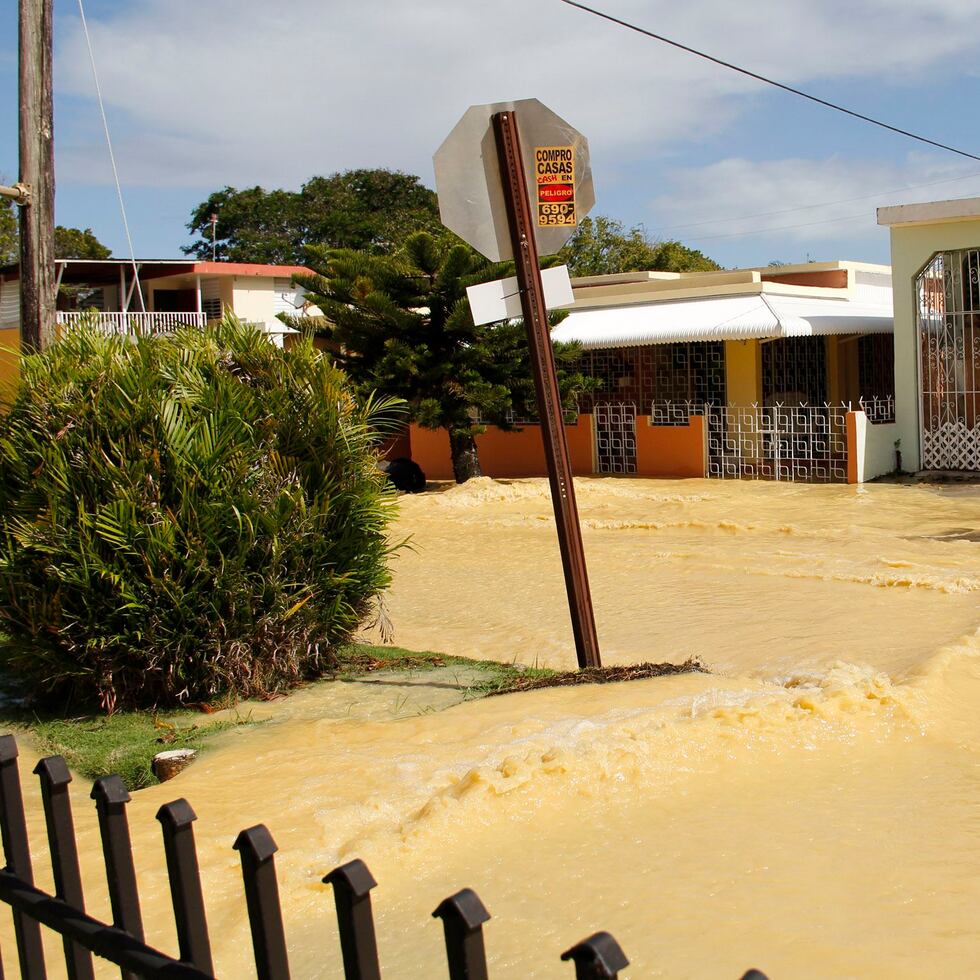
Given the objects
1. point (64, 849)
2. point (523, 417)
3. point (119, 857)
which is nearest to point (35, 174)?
point (64, 849)

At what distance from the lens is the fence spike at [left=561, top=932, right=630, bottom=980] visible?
1.58 m

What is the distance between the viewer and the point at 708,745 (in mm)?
5266

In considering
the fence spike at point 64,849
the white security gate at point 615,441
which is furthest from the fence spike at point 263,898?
the white security gate at point 615,441

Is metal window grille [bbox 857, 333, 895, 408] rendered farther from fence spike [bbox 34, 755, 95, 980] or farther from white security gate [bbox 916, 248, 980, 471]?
fence spike [bbox 34, 755, 95, 980]

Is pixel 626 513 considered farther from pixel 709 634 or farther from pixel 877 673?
pixel 877 673

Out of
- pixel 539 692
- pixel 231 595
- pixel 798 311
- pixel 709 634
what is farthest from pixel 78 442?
pixel 798 311

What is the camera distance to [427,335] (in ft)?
67.1

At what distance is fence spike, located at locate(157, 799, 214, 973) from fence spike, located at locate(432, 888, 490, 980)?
26.6 inches

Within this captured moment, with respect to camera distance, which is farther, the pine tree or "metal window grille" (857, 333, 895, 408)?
"metal window grille" (857, 333, 895, 408)

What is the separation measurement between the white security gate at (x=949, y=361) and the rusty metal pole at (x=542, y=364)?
44.9ft

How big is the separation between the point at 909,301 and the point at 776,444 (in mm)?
3072

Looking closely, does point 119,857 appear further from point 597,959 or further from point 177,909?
point 597,959

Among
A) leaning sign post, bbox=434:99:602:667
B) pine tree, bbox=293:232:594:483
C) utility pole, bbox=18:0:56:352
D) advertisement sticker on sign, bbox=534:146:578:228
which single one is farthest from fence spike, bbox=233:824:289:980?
pine tree, bbox=293:232:594:483

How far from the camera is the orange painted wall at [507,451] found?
22.6 meters
